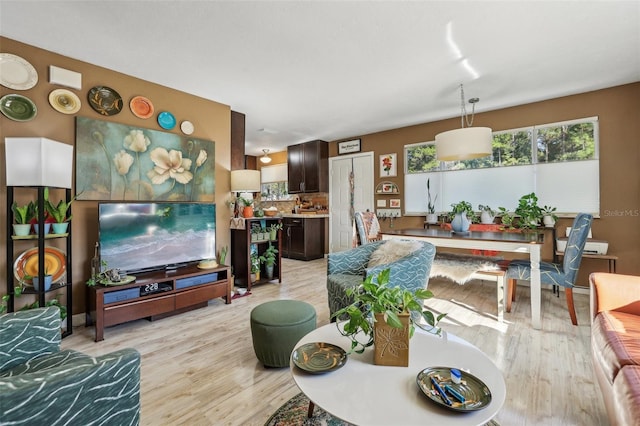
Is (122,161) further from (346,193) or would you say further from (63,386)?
(346,193)

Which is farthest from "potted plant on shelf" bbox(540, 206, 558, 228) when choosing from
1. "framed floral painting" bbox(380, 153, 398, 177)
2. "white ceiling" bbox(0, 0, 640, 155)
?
"framed floral painting" bbox(380, 153, 398, 177)

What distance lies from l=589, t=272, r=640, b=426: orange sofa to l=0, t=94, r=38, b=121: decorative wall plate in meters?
4.24

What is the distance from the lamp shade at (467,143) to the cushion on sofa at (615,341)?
1.75m

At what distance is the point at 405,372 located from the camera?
1122 millimetres

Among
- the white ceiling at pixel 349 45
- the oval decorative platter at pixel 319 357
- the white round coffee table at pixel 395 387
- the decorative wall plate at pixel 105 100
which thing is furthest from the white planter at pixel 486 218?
the decorative wall plate at pixel 105 100

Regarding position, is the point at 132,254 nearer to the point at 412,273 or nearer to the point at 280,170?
the point at 412,273

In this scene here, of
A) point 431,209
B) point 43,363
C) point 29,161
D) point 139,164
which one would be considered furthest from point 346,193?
point 43,363

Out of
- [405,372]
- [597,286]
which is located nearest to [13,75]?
[405,372]

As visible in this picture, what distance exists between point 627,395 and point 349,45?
2.80 m

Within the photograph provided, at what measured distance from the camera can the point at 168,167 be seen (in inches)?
131

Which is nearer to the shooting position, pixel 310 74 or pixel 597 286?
pixel 597 286

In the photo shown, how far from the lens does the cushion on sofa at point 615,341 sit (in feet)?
4.12

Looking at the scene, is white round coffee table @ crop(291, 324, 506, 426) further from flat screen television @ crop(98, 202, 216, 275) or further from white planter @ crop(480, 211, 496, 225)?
white planter @ crop(480, 211, 496, 225)

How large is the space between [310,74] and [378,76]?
30.0 inches
